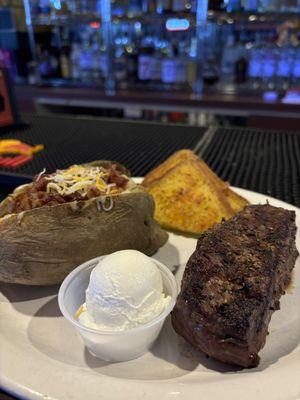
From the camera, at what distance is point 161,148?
179 centimetres

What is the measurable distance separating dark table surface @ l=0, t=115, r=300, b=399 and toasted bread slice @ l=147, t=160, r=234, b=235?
0.86 feet

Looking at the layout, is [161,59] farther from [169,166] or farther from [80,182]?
[80,182]

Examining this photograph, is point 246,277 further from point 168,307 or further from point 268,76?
point 268,76

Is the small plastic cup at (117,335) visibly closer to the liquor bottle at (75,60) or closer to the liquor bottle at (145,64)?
the liquor bottle at (145,64)

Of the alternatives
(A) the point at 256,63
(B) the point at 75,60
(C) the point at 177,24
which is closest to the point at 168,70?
(C) the point at 177,24

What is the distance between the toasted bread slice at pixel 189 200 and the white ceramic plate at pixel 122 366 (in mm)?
320

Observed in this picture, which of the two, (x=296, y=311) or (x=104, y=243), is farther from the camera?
(x=104, y=243)

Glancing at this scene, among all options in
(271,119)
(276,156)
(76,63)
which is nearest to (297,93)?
(271,119)

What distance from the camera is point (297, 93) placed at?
295 centimetres

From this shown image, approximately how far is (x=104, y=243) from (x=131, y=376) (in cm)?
33

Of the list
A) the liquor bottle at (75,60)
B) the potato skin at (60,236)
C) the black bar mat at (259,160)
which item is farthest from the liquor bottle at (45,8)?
the potato skin at (60,236)

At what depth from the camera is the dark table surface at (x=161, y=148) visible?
1.42 meters

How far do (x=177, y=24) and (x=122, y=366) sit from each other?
3186 mm

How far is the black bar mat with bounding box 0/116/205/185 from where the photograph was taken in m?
1.57
